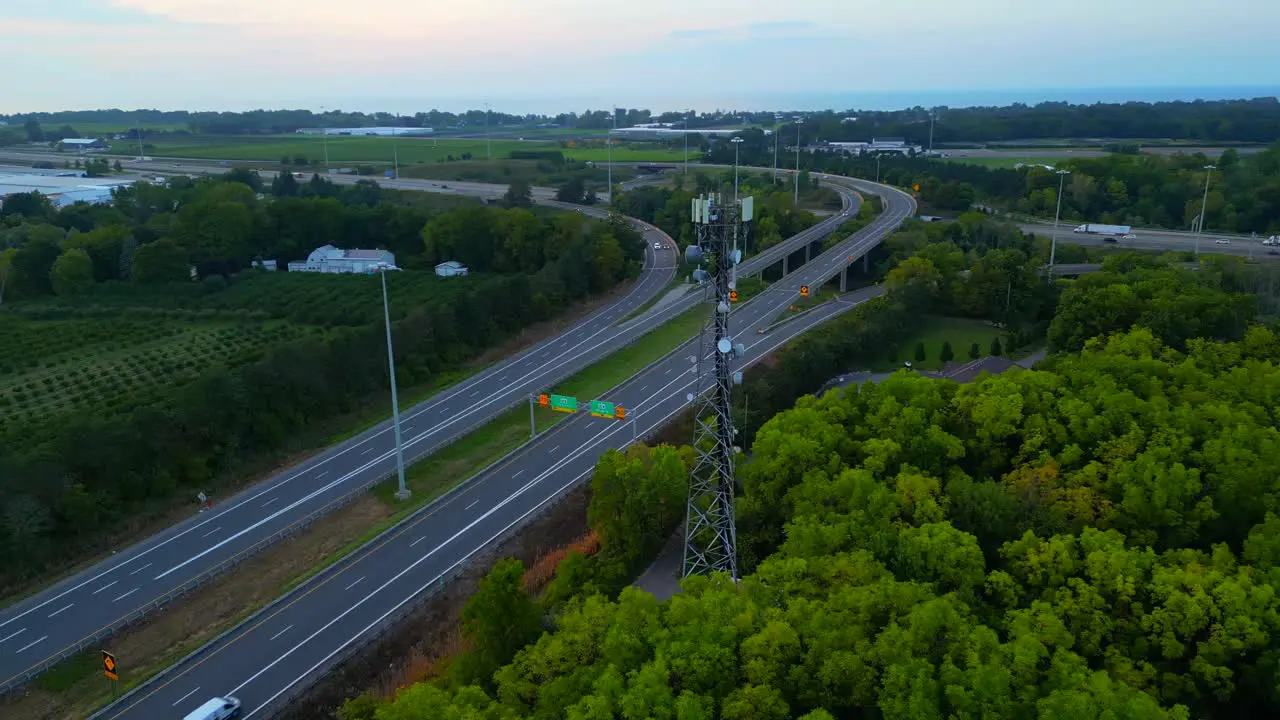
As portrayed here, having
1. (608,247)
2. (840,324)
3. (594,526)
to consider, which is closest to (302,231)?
(608,247)

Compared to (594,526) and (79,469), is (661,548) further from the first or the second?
(79,469)

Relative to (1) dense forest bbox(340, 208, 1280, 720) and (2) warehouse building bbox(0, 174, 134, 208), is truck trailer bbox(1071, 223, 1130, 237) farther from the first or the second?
(2) warehouse building bbox(0, 174, 134, 208)

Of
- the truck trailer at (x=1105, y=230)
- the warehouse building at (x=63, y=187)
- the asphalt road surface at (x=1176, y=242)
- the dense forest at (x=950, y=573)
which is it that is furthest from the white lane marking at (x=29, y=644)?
the warehouse building at (x=63, y=187)

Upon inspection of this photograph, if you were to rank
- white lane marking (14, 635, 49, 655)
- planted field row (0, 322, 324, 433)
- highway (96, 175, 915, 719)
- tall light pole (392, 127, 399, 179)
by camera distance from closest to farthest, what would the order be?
highway (96, 175, 915, 719) < white lane marking (14, 635, 49, 655) < planted field row (0, 322, 324, 433) < tall light pole (392, 127, 399, 179)

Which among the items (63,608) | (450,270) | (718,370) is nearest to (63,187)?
(450,270)

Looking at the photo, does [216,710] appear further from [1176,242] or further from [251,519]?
[1176,242]

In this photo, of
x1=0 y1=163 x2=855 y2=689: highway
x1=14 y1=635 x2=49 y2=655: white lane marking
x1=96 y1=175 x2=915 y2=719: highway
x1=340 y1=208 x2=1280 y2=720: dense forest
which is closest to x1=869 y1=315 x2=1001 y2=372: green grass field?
x1=96 y1=175 x2=915 y2=719: highway
